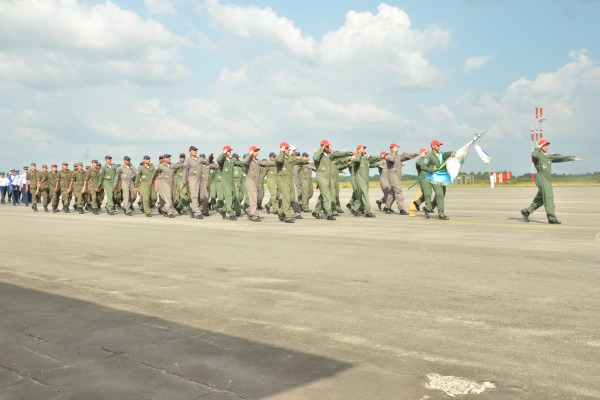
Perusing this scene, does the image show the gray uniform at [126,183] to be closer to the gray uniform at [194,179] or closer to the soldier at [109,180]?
the soldier at [109,180]

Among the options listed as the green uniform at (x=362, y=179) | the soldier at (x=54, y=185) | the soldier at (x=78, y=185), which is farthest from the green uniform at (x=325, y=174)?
the soldier at (x=54, y=185)

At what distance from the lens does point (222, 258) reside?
1034cm

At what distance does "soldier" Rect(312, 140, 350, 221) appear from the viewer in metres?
19.8

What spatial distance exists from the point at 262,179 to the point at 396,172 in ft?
19.2

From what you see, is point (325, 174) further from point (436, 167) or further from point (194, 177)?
point (194, 177)

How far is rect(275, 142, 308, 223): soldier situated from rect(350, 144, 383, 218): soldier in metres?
2.11

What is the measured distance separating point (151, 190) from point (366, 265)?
1753cm

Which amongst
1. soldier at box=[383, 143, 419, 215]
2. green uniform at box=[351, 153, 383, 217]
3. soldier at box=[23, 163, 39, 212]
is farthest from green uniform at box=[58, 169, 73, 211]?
soldier at box=[383, 143, 419, 215]

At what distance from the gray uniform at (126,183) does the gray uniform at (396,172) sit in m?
10.1

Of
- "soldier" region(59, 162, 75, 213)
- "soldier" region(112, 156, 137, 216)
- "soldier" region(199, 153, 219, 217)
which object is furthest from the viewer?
"soldier" region(59, 162, 75, 213)

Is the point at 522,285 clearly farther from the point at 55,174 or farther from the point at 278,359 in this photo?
the point at 55,174

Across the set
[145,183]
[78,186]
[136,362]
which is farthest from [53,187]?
[136,362]

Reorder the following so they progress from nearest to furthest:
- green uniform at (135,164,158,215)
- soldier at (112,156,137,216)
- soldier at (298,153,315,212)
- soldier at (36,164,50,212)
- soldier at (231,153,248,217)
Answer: soldier at (231,153,248,217) < green uniform at (135,164,158,215) < soldier at (112,156,137,216) < soldier at (298,153,315,212) < soldier at (36,164,50,212)

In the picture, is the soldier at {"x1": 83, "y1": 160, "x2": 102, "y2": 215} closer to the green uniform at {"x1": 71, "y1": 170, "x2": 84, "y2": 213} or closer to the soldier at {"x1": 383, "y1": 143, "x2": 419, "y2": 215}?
the green uniform at {"x1": 71, "y1": 170, "x2": 84, "y2": 213}
